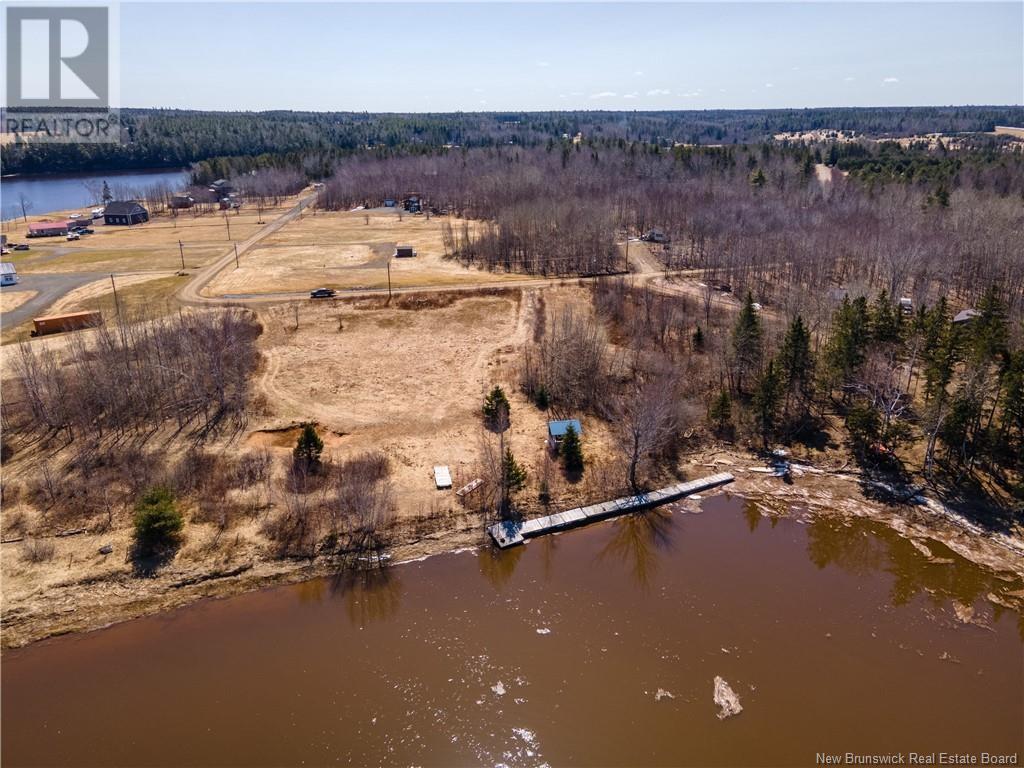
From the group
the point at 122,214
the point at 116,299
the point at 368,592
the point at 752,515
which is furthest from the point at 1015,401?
the point at 122,214

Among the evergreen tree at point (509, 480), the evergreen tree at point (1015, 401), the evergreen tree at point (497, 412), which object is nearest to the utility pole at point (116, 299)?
the evergreen tree at point (497, 412)

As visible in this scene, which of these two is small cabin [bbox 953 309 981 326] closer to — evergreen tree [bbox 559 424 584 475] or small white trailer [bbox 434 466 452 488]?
→ evergreen tree [bbox 559 424 584 475]

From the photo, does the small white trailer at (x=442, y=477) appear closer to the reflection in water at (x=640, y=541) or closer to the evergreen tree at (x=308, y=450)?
the evergreen tree at (x=308, y=450)

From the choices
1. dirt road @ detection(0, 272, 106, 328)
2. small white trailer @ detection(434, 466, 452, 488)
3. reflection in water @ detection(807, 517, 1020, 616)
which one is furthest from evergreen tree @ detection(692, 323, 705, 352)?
dirt road @ detection(0, 272, 106, 328)

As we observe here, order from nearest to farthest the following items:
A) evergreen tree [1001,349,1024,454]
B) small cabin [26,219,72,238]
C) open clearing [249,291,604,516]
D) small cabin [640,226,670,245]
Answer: evergreen tree [1001,349,1024,454], open clearing [249,291,604,516], small cabin [640,226,670,245], small cabin [26,219,72,238]

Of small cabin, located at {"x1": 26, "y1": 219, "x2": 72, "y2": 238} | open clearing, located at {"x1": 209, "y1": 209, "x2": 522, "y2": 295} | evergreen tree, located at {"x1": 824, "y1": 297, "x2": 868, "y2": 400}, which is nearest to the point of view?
evergreen tree, located at {"x1": 824, "y1": 297, "x2": 868, "y2": 400}

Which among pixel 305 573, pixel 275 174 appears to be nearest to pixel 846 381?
pixel 305 573
